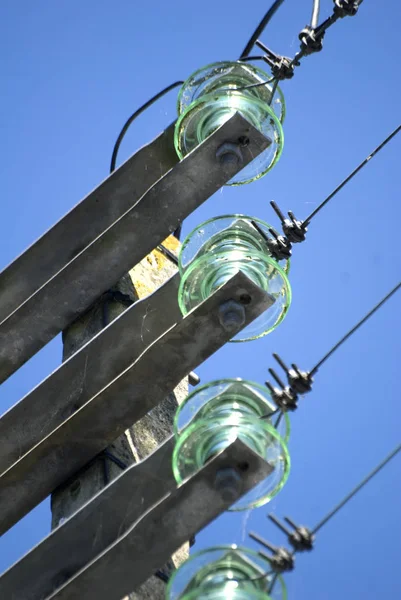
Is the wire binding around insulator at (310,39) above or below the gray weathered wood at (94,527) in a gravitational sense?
above

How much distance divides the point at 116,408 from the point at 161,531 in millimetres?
1437

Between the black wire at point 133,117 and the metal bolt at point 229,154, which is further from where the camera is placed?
the black wire at point 133,117

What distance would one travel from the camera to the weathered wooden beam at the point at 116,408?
8531 millimetres

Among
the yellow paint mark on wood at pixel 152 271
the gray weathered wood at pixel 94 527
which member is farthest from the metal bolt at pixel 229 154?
the yellow paint mark on wood at pixel 152 271

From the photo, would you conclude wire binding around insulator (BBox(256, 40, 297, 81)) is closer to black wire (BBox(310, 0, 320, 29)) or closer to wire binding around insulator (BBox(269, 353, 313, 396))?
black wire (BBox(310, 0, 320, 29))

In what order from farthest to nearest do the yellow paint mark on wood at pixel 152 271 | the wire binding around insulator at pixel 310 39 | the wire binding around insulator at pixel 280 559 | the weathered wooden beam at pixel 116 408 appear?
the yellow paint mark on wood at pixel 152 271 < the wire binding around insulator at pixel 310 39 < the weathered wooden beam at pixel 116 408 < the wire binding around insulator at pixel 280 559

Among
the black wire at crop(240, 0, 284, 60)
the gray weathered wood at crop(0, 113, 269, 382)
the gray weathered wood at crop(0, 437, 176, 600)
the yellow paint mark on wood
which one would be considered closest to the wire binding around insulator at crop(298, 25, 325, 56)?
the gray weathered wood at crop(0, 113, 269, 382)

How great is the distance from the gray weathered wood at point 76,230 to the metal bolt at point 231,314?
2159mm

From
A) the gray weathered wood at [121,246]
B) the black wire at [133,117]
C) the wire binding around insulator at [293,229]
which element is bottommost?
the wire binding around insulator at [293,229]

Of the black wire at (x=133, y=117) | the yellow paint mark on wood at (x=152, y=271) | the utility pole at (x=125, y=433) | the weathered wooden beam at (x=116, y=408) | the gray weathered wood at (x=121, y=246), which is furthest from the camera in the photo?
the black wire at (x=133, y=117)

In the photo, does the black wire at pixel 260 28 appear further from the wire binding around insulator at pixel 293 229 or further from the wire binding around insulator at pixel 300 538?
the wire binding around insulator at pixel 300 538

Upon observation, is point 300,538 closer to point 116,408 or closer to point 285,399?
point 285,399

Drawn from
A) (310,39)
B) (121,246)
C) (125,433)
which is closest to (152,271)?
(121,246)

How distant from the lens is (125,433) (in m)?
9.52
